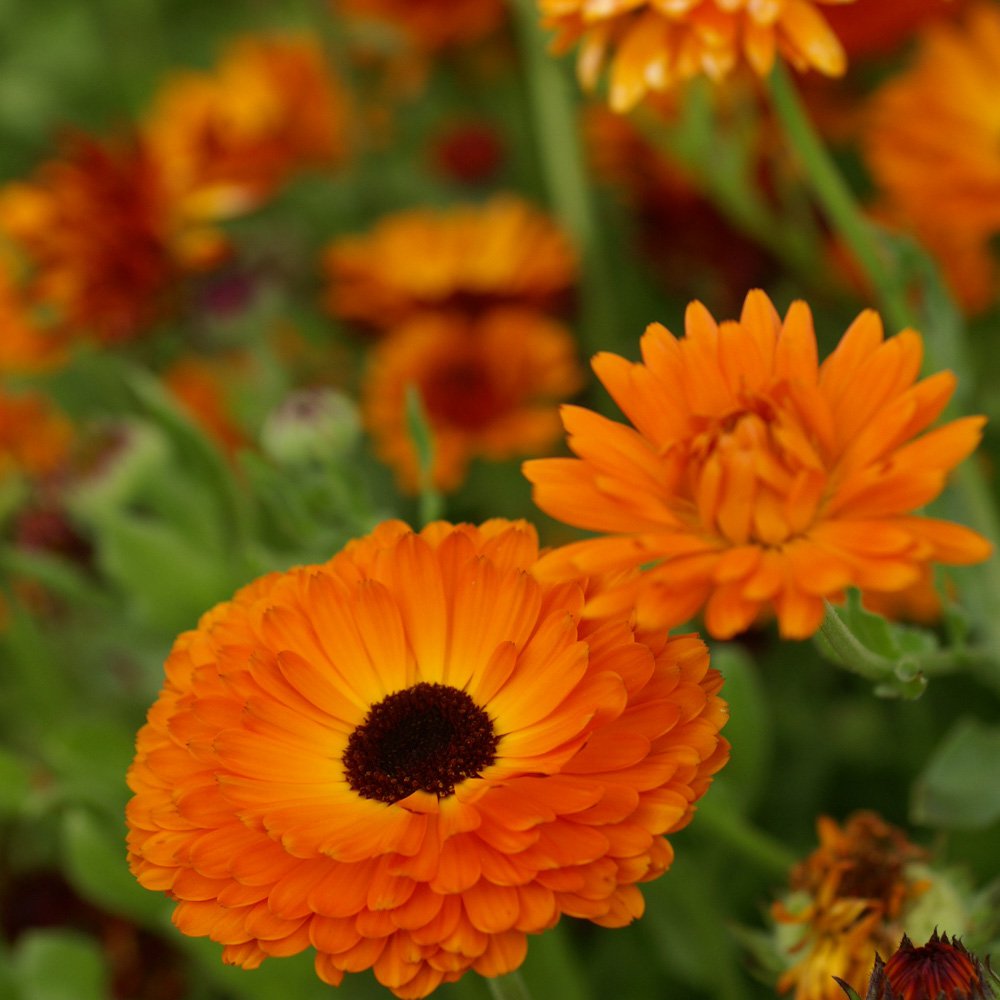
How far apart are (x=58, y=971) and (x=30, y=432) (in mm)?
665

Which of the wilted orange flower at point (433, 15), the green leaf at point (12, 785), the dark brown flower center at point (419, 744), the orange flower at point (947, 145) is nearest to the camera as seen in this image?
the dark brown flower center at point (419, 744)

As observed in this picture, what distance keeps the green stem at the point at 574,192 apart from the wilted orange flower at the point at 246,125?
0.28m

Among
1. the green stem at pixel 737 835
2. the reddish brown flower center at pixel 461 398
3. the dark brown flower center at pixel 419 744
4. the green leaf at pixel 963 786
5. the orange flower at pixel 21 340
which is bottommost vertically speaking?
the green leaf at pixel 963 786

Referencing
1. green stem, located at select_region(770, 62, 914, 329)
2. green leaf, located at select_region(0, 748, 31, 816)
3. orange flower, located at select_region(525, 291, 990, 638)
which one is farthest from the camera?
green leaf, located at select_region(0, 748, 31, 816)

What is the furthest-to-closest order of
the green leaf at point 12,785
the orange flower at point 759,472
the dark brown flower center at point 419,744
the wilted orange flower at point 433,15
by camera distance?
the wilted orange flower at point 433,15 → the green leaf at point 12,785 → the dark brown flower center at point 419,744 → the orange flower at point 759,472

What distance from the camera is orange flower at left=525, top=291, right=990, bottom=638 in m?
0.48

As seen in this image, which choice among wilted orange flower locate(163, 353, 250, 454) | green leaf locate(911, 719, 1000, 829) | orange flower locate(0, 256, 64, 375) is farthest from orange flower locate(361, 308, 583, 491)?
green leaf locate(911, 719, 1000, 829)

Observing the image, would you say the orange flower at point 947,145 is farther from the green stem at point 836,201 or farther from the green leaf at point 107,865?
the green leaf at point 107,865

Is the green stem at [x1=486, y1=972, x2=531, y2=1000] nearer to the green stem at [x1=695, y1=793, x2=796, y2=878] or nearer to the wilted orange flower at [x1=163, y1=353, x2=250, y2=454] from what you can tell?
the green stem at [x1=695, y1=793, x2=796, y2=878]

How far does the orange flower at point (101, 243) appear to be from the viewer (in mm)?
1167

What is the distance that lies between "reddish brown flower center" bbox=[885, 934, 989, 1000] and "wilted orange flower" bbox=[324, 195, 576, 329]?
862 mm

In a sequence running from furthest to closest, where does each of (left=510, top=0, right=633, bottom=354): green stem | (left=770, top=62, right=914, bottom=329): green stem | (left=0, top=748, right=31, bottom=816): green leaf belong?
(left=510, top=0, right=633, bottom=354): green stem < (left=0, top=748, right=31, bottom=816): green leaf < (left=770, top=62, right=914, bottom=329): green stem

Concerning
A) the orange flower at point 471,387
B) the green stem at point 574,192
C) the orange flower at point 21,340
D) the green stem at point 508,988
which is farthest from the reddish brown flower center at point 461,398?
the green stem at point 508,988

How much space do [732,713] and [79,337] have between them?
680 millimetres
